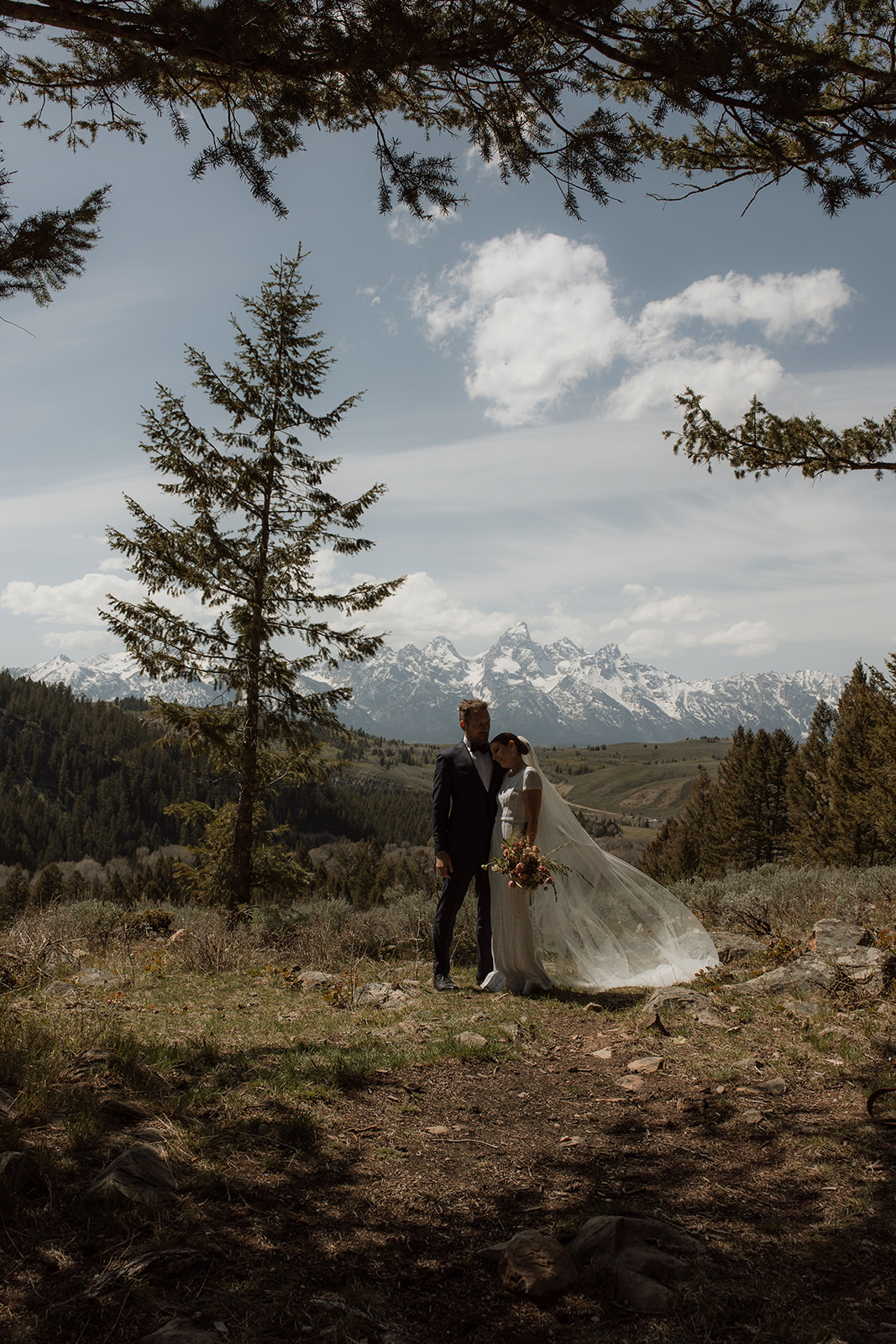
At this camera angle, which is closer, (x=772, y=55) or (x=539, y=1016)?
(x=772, y=55)

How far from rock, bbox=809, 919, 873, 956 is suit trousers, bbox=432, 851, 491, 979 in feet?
10.4

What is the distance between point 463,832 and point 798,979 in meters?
3.28

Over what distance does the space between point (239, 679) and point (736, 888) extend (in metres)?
10.2

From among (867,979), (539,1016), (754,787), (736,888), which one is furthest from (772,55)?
(754,787)

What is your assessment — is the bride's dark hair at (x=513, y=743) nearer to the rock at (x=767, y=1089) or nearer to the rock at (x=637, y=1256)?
the rock at (x=767, y=1089)

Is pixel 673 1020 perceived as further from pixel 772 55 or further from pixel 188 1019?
pixel 772 55

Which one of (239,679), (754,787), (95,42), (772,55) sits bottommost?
(754,787)

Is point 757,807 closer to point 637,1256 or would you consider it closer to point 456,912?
point 456,912

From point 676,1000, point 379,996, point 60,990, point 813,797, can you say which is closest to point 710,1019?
point 676,1000

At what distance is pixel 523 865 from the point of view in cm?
650

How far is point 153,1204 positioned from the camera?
2643mm

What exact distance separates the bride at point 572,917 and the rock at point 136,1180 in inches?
173

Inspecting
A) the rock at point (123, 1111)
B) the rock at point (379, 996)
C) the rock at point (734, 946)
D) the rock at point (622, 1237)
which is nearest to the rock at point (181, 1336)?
the rock at point (622, 1237)

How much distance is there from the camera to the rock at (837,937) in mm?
6484
